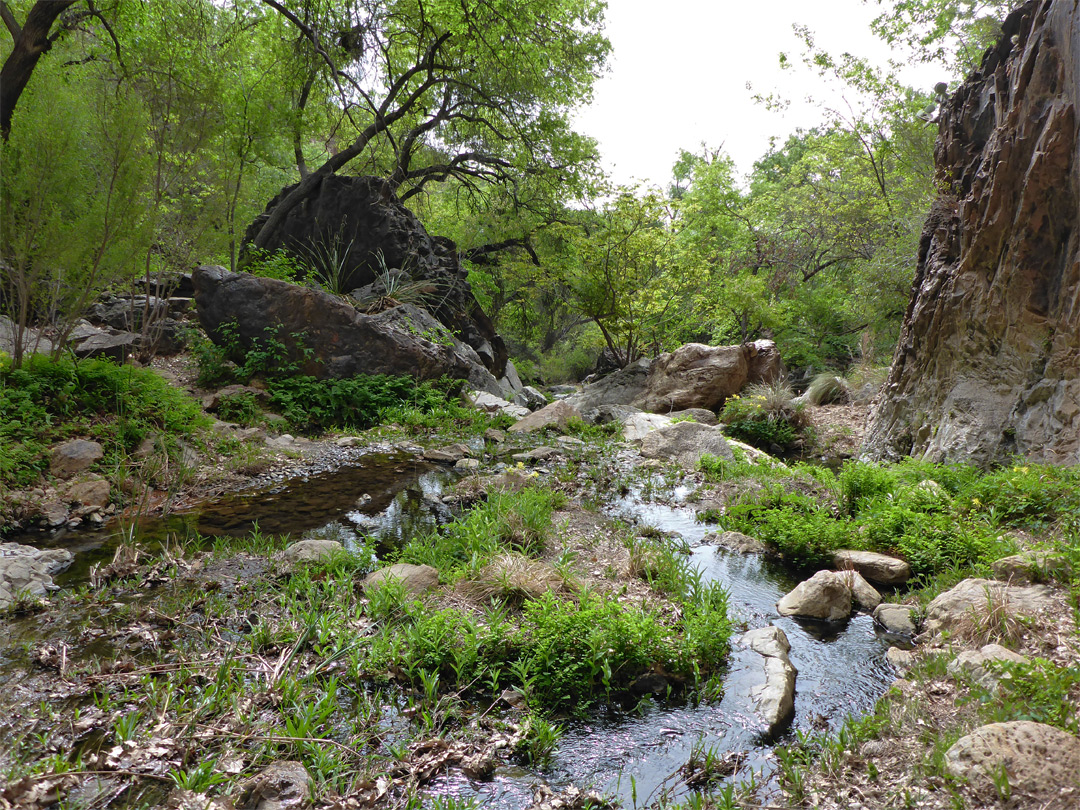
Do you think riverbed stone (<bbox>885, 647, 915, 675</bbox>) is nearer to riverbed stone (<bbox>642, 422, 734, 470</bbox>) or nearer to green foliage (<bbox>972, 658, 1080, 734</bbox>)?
green foliage (<bbox>972, 658, 1080, 734</bbox>)

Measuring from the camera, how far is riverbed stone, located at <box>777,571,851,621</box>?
16.7 feet

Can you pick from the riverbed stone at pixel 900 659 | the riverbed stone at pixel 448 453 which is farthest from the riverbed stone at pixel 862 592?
the riverbed stone at pixel 448 453

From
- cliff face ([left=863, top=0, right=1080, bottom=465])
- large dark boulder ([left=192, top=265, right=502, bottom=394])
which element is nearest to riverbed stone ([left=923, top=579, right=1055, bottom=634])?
cliff face ([left=863, top=0, right=1080, bottom=465])

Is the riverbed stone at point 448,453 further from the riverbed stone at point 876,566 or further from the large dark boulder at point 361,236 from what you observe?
the riverbed stone at point 876,566

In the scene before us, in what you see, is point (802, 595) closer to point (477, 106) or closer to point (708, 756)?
point (708, 756)

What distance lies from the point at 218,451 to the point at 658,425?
28.2ft

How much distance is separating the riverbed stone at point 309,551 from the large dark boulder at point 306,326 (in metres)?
7.69

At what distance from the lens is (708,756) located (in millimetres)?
3264

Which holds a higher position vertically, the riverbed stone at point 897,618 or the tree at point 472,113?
the tree at point 472,113

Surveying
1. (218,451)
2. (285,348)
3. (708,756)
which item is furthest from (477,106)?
(708,756)

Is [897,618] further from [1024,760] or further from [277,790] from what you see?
[277,790]

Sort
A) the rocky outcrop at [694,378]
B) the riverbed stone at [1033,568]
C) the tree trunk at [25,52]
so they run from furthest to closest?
the rocky outcrop at [694,378], the tree trunk at [25,52], the riverbed stone at [1033,568]

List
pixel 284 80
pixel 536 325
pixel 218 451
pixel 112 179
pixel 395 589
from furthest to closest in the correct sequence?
pixel 536 325 < pixel 284 80 < pixel 218 451 < pixel 112 179 < pixel 395 589

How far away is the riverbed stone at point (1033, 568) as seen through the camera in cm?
452
